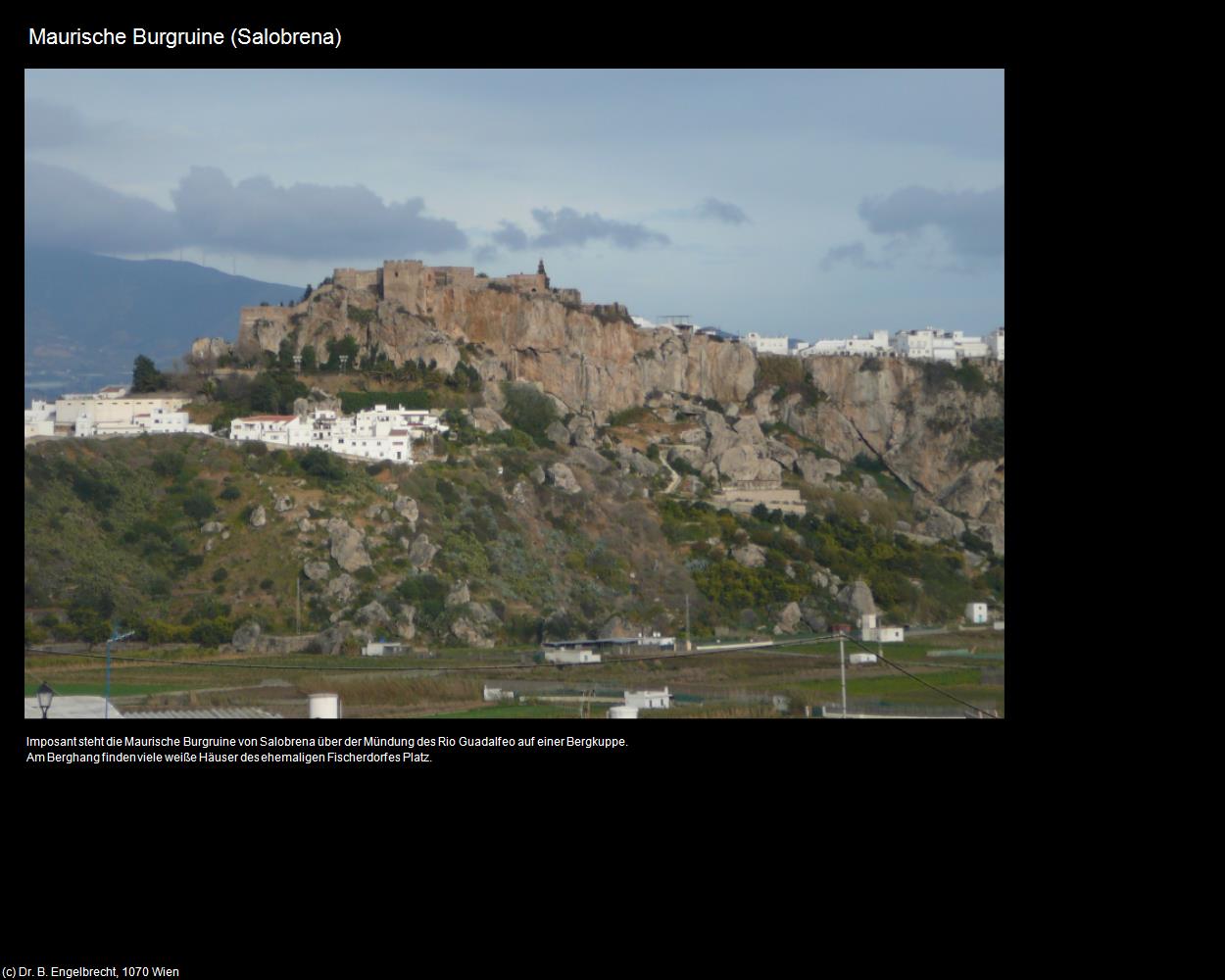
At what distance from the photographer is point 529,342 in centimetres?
3881

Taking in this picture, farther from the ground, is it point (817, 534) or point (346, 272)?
point (346, 272)

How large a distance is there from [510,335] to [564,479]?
8.94m

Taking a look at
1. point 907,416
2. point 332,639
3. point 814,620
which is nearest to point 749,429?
point 907,416

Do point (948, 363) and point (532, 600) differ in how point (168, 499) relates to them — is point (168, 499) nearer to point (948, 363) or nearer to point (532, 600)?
point (532, 600)

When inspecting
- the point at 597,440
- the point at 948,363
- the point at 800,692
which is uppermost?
the point at 948,363

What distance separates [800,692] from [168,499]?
13.1 meters

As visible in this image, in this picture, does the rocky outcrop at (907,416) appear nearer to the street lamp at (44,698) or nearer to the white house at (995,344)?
the white house at (995,344)

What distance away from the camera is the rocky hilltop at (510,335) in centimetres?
3547

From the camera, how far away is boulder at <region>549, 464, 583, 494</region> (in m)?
30.6

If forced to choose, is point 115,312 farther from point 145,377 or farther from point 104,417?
point 104,417

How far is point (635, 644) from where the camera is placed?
80.7 ft

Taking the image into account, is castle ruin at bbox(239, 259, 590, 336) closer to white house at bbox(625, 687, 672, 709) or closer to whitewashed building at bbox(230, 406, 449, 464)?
whitewashed building at bbox(230, 406, 449, 464)

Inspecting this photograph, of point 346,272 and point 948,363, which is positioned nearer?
point 346,272

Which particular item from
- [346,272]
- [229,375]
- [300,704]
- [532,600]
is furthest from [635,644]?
[346,272]
